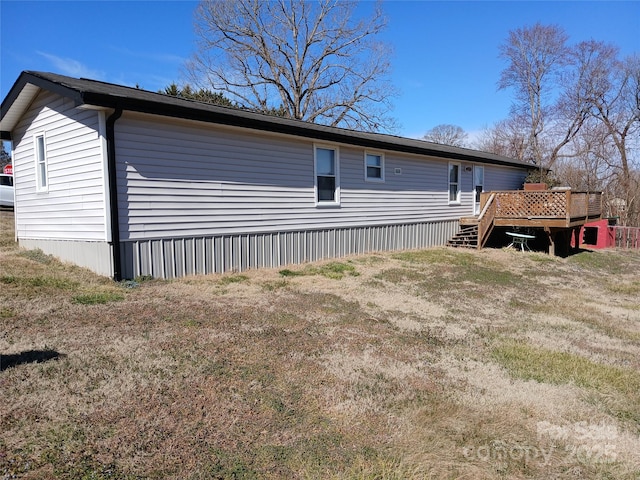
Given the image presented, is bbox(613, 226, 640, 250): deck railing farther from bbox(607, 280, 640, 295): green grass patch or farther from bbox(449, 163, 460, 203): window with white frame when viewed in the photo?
bbox(607, 280, 640, 295): green grass patch

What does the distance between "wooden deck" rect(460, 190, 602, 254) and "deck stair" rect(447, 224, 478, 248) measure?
0.96ft

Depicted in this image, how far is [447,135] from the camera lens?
137 feet

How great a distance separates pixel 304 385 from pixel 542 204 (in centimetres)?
1223

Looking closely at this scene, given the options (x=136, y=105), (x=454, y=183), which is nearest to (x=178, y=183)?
(x=136, y=105)

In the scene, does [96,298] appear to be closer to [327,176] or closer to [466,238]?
[327,176]

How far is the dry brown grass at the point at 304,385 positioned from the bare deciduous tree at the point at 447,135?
3659 cm

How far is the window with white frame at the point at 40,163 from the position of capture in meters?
8.59

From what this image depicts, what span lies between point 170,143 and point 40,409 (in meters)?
5.57

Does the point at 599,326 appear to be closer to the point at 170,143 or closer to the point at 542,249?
the point at 170,143

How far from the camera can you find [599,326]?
5.68 meters

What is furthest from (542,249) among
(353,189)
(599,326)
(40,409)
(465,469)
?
(40,409)

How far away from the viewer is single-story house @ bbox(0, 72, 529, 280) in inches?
271

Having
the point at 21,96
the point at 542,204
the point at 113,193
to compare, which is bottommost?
the point at 542,204

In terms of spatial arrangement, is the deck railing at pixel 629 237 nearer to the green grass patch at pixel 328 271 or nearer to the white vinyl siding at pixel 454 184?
the white vinyl siding at pixel 454 184
